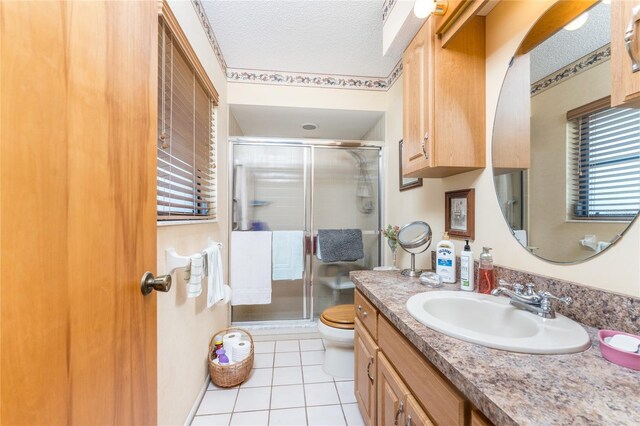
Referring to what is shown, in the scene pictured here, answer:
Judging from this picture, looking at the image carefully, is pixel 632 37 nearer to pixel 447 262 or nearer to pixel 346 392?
pixel 447 262

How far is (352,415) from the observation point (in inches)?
58.6

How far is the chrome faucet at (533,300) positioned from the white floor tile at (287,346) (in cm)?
178

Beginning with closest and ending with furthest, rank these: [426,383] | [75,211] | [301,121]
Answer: [75,211] → [426,383] → [301,121]

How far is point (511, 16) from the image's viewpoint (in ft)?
3.60

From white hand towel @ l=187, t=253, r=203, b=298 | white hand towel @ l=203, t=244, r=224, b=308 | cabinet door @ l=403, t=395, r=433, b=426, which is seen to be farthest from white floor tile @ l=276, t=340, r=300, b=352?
cabinet door @ l=403, t=395, r=433, b=426

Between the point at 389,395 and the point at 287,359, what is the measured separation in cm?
130

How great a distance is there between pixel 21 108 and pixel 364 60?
223 centimetres

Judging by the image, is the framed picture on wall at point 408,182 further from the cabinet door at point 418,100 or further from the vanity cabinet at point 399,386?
the vanity cabinet at point 399,386

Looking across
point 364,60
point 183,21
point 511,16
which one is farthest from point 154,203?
point 364,60

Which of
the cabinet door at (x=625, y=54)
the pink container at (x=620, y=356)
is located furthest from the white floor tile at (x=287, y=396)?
the cabinet door at (x=625, y=54)

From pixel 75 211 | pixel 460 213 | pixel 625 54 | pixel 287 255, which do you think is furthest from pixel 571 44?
pixel 287 255

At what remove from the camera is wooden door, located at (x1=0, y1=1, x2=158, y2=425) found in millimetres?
386

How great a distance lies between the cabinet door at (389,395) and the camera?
876 millimetres

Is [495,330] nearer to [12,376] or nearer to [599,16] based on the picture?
[599,16]
